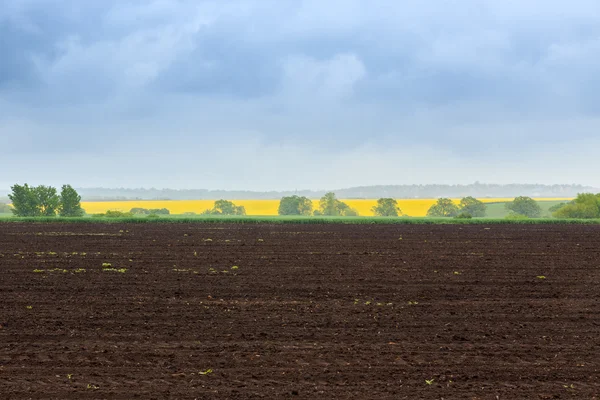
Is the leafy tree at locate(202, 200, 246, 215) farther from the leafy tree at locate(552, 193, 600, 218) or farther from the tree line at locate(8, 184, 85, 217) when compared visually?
the leafy tree at locate(552, 193, 600, 218)

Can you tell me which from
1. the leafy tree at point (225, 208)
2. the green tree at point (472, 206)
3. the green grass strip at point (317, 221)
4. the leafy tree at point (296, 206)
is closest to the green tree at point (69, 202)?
the green grass strip at point (317, 221)

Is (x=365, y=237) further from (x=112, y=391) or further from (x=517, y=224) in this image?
(x=112, y=391)

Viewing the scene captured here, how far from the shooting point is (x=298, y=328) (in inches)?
440

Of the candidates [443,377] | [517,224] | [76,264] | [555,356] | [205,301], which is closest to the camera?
[443,377]

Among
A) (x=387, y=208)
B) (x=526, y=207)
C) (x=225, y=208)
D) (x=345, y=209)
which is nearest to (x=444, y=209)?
(x=387, y=208)

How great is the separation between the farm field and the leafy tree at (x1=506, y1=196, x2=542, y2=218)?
184ft

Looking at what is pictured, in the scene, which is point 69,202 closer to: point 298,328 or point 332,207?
point 332,207

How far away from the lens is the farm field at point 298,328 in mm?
8188

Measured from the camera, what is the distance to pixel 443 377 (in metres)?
8.44

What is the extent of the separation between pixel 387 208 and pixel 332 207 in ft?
24.7

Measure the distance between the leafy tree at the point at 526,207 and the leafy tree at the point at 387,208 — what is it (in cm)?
1480

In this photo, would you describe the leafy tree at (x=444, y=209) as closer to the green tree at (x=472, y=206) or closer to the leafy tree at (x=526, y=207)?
the green tree at (x=472, y=206)

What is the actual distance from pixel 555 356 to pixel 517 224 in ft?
143

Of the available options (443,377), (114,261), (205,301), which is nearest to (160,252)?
(114,261)
